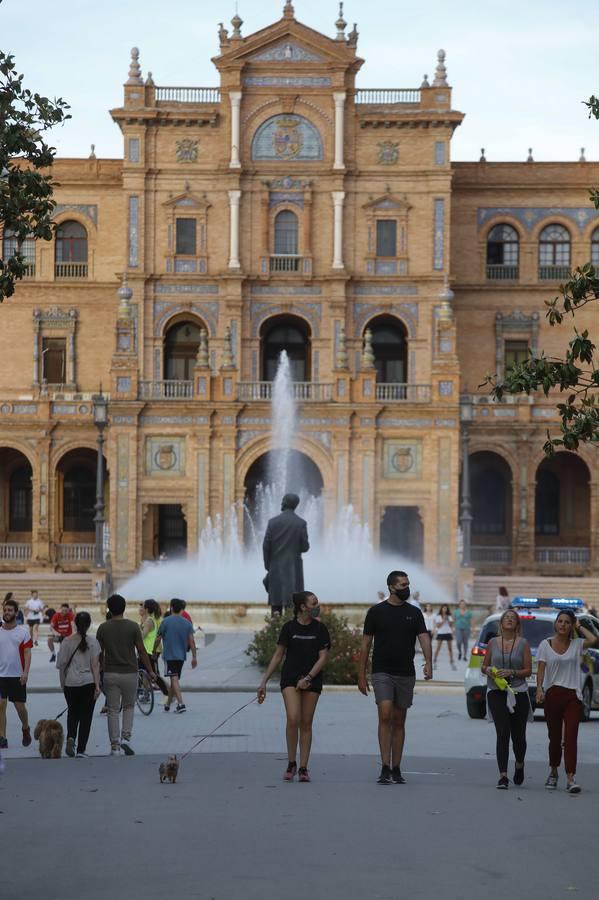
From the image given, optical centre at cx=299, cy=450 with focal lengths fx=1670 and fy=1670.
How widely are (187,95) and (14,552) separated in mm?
16549

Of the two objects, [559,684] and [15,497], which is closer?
[559,684]

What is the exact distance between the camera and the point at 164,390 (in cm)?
5356

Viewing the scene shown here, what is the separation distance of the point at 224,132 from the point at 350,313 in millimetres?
7446

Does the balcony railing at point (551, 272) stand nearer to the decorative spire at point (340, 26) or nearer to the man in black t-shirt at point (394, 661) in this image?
the decorative spire at point (340, 26)

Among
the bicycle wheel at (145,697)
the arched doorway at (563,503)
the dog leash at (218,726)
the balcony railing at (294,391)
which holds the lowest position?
the dog leash at (218,726)

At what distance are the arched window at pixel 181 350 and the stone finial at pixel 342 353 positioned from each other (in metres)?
5.47

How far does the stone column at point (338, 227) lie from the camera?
56.2m

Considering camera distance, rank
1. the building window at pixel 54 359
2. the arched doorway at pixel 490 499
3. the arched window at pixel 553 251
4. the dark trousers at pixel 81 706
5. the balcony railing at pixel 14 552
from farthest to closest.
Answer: the arched window at pixel 553 251 < the building window at pixel 54 359 < the arched doorway at pixel 490 499 < the balcony railing at pixel 14 552 < the dark trousers at pixel 81 706

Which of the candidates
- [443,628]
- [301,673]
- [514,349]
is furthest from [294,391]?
[301,673]

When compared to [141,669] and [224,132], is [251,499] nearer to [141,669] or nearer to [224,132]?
[224,132]

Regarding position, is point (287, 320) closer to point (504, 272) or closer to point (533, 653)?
point (504, 272)

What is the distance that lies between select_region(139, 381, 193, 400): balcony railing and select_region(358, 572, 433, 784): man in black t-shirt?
38.8 metres

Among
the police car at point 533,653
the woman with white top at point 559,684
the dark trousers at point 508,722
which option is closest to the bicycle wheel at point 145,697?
the police car at point 533,653

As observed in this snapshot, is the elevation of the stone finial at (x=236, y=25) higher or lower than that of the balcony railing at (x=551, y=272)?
higher
